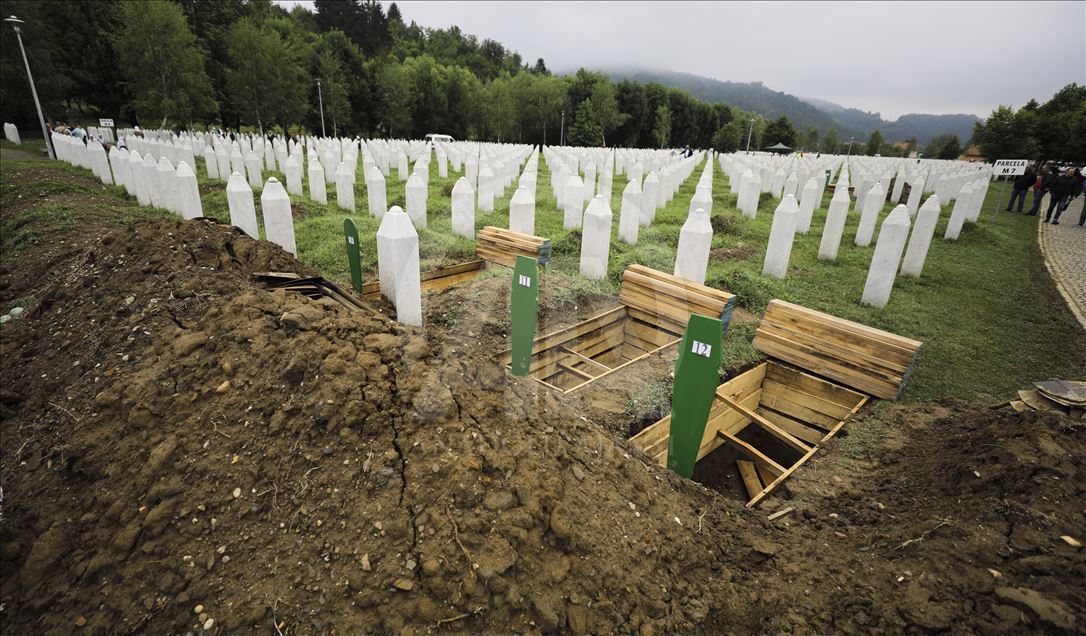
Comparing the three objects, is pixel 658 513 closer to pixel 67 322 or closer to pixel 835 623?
pixel 835 623

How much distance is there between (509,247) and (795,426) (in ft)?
14.9

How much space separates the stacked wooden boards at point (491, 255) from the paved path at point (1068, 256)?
7.75 m

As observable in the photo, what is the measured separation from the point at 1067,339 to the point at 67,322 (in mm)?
11377

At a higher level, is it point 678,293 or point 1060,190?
point 1060,190

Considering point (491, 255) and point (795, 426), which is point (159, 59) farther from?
point (795, 426)

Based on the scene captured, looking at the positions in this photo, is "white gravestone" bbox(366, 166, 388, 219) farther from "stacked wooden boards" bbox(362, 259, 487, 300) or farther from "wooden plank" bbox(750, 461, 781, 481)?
"wooden plank" bbox(750, 461, 781, 481)

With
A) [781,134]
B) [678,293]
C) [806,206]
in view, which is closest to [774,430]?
[678,293]

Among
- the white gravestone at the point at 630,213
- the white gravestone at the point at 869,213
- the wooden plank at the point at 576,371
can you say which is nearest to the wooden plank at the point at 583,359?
the wooden plank at the point at 576,371

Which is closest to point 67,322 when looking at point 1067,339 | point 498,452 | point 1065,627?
point 498,452

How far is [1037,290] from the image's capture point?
8516 mm

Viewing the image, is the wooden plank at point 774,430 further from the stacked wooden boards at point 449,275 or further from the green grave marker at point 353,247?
the stacked wooden boards at point 449,275

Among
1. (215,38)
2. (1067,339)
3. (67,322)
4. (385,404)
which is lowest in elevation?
(1067,339)

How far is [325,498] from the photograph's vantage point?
234 cm

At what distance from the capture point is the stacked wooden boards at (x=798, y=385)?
485 cm
